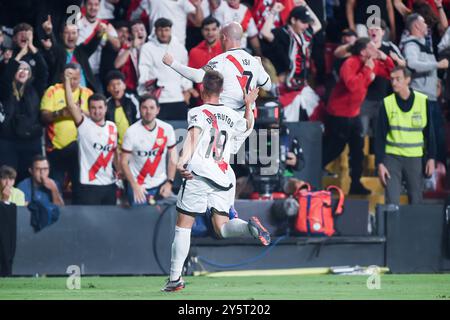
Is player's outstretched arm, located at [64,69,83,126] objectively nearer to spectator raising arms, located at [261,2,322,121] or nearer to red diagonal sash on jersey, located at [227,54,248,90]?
red diagonal sash on jersey, located at [227,54,248,90]

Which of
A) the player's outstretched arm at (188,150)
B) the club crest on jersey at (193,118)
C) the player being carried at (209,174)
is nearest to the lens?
the player's outstretched arm at (188,150)

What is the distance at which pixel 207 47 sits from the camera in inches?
654

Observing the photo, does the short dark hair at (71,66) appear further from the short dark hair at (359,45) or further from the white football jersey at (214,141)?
the white football jersey at (214,141)

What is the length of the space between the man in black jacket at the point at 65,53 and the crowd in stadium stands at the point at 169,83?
2cm

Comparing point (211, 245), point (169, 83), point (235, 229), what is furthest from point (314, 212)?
point (235, 229)

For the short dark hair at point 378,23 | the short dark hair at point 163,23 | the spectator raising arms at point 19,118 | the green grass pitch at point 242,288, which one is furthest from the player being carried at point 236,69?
the short dark hair at point 378,23

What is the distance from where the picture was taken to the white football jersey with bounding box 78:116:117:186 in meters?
15.3

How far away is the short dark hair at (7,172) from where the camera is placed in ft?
48.6

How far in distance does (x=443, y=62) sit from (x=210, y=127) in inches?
285

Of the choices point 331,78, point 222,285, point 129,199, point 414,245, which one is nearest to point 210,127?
point 222,285

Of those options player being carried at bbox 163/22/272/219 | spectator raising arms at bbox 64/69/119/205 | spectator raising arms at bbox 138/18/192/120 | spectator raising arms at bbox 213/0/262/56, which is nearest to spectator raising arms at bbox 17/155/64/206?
spectator raising arms at bbox 64/69/119/205

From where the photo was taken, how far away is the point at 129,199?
50.5ft

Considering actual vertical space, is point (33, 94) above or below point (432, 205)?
above

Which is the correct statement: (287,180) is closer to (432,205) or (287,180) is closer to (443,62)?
(432,205)
